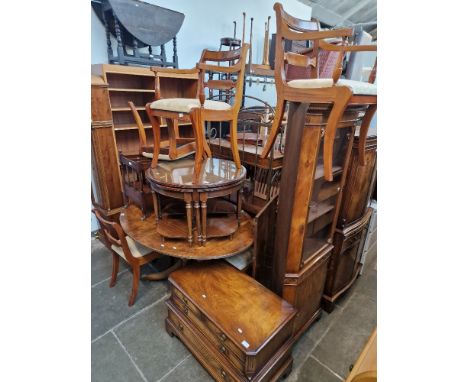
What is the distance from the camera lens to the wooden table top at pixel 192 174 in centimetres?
164

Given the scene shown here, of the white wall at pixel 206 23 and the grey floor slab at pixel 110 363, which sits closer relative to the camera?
the grey floor slab at pixel 110 363

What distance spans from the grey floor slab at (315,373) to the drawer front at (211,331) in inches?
21.1

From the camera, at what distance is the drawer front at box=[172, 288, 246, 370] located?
1267mm

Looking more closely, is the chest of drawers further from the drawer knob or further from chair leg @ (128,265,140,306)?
chair leg @ (128,265,140,306)

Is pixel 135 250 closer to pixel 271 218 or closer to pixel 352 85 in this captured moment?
pixel 271 218

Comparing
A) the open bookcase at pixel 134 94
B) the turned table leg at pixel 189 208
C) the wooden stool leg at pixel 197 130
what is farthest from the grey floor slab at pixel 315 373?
the open bookcase at pixel 134 94

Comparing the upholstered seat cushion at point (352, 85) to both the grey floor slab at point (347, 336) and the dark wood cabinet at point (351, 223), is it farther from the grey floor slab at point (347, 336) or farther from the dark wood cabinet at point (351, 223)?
the grey floor slab at point (347, 336)

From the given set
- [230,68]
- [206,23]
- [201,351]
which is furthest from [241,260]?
[206,23]

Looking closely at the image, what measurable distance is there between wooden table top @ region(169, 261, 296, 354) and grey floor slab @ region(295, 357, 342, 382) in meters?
0.51

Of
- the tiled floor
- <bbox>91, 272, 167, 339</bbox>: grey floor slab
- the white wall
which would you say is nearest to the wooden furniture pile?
the tiled floor

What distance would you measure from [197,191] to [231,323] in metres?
0.79
